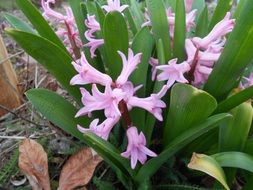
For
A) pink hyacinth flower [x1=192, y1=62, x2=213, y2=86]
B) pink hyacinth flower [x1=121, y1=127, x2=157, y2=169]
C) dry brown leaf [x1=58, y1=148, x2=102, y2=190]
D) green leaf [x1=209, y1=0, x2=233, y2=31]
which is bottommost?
dry brown leaf [x1=58, y1=148, x2=102, y2=190]

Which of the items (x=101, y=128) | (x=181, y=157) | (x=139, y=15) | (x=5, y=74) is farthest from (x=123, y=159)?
(x=5, y=74)

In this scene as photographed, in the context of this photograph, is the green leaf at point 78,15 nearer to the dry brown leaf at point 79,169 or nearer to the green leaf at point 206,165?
the dry brown leaf at point 79,169

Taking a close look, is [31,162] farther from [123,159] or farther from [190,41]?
[190,41]

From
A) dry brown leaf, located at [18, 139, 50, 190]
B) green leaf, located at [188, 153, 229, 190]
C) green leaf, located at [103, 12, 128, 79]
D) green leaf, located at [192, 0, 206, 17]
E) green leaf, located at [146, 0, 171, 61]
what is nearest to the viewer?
green leaf, located at [188, 153, 229, 190]

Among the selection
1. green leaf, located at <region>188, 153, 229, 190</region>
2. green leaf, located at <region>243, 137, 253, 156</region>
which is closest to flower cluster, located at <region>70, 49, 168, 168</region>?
green leaf, located at <region>188, 153, 229, 190</region>

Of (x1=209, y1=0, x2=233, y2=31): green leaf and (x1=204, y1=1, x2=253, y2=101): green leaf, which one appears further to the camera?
(x1=209, y1=0, x2=233, y2=31): green leaf

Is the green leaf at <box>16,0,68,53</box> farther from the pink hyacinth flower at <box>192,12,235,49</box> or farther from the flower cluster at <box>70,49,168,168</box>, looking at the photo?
the pink hyacinth flower at <box>192,12,235,49</box>

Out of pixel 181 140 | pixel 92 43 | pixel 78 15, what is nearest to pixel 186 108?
pixel 181 140
